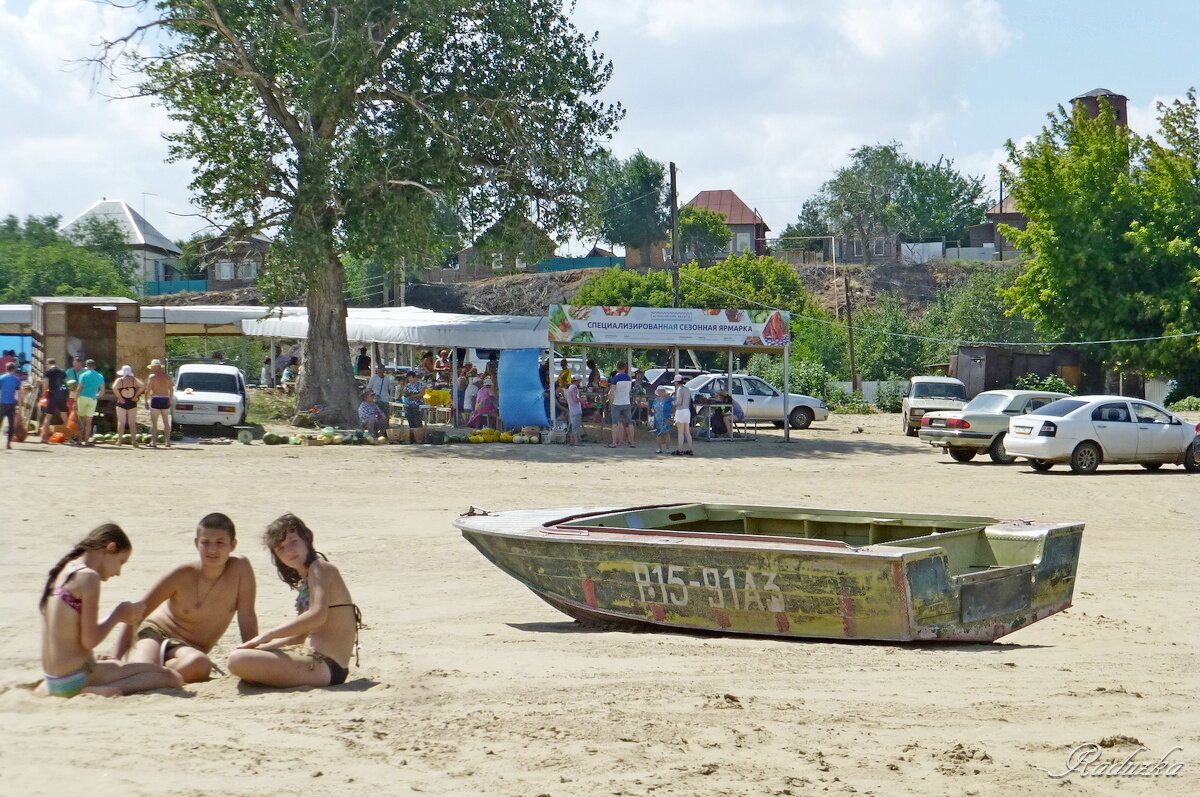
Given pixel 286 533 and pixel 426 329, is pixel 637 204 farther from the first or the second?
pixel 286 533

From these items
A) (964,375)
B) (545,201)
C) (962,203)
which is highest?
(962,203)

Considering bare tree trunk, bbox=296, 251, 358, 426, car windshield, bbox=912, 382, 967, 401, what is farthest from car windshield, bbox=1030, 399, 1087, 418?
bare tree trunk, bbox=296, 251, 358, 426

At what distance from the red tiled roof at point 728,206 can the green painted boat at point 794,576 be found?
3750 inches

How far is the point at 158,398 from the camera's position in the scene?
24.3m

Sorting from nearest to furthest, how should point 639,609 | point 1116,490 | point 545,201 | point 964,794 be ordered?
point 964,794 < point 639,609 < point 1116,490 < point 545,201

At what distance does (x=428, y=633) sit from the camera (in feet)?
29.4

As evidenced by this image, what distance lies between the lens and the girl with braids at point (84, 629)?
21.5ft

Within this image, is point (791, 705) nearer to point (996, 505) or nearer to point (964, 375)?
point (996, 505)

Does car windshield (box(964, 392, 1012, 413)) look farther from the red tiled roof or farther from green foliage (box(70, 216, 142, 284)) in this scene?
the red tiled roof

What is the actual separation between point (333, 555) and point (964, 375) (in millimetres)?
33238

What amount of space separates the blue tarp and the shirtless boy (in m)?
20.2

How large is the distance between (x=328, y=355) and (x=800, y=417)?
13.8 metres

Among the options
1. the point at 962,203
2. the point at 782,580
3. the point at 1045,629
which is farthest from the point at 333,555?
the point at 962,203

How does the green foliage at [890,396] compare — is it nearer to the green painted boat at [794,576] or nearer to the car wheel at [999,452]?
the car wheel at [999,452]
